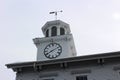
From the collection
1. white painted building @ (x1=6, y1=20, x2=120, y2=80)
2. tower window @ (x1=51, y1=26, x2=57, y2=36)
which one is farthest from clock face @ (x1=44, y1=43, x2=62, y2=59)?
white painted building @ (x1=6, y1=20, x2=120, y2=80)

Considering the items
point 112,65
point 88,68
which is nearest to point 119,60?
point 112,65

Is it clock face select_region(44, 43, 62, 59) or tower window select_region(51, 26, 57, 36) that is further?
tower window select_region(51, 26, 57, 36)

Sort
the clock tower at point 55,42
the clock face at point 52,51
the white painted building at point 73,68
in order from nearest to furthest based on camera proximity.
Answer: the white painted building at point 73,68
the clock face at point 52,51
the clock tower at point 55,42

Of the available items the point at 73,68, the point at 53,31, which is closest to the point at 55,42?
the point at 53,31

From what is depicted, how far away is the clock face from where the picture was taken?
93.5ft

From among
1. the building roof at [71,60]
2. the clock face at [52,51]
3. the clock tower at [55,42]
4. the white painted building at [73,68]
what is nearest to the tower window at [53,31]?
the clock tower at [55,42]

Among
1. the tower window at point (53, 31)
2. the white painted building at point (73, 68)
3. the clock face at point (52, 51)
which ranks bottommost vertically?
the white painted building at point (73, 68)

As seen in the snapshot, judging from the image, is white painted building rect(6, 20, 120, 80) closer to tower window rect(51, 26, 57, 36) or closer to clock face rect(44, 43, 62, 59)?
clock face rect(44, 43, 62, 59)

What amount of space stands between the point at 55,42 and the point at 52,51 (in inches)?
58.8

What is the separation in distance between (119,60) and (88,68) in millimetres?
2453

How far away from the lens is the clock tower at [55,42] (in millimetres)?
28609

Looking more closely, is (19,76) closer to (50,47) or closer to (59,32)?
(50,47)

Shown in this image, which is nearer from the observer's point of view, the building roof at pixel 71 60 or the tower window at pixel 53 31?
the building roof at pixel 71 60

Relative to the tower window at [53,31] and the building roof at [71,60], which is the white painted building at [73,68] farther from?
the tower window at [53,31]
